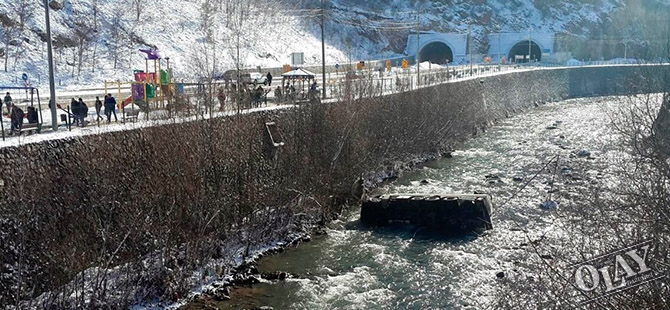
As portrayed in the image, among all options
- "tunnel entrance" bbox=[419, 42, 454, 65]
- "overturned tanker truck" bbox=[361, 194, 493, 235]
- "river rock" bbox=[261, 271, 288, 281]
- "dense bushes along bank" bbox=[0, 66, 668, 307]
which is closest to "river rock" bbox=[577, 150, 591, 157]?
"dense bushes along bank" bbox=[0, 66, 668, 307]

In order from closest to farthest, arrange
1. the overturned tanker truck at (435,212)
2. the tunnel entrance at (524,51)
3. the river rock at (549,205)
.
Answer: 1. the overturned tanker truck at (435,212)
2. the river rock at (549,205)
3. the tunnel entrance at (524,51)

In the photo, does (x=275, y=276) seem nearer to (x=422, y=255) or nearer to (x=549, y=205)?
(x=422, y=255)

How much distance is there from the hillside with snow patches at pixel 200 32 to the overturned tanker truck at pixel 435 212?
1047 centimetres

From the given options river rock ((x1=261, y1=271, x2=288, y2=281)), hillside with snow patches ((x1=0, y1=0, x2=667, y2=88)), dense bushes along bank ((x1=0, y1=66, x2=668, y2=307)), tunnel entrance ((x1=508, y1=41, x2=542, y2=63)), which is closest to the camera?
dense bushes along bank ((x1=0, y1=66, x2=668, y2=307))

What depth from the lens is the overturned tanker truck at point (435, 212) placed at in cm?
2233

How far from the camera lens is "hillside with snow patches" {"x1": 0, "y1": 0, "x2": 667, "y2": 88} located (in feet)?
162

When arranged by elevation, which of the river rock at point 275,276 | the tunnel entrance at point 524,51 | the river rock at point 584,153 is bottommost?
the river rock at point 275,276

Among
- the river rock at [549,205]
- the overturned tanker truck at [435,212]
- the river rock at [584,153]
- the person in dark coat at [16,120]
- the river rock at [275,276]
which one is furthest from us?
A: the river rock at [584,153]

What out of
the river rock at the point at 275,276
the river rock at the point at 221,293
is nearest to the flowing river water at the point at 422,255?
the river rock at the point at 221,293

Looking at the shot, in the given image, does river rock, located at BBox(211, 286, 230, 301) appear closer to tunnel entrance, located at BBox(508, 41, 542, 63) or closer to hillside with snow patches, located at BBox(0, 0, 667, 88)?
hillside with snow patches, located at BBox(0, 0, 667, 88)

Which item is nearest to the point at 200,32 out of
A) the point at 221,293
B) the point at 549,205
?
the point at 549,205

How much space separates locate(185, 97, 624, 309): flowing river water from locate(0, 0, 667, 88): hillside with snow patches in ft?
38.2

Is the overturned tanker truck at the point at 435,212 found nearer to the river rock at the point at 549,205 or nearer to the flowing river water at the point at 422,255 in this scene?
the flowing river water at the point at 422,255

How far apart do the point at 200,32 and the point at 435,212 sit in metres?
47.4
